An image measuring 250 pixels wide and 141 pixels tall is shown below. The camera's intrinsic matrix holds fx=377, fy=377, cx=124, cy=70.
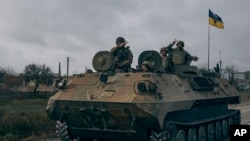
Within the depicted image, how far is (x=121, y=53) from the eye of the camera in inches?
483

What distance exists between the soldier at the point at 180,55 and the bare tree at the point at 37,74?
3323 centimetres

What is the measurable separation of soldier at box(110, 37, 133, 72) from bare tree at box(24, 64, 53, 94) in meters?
34.5

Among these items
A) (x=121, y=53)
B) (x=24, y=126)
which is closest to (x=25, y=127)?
(x=24, y=126)

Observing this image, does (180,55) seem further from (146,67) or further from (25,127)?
(25,127)

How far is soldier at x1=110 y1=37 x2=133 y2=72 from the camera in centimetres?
1205

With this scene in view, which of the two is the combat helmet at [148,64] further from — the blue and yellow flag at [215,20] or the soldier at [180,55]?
the blue and yellow flag at [215,20]

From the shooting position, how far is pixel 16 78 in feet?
166

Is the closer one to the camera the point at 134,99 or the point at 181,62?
the point at 134,99

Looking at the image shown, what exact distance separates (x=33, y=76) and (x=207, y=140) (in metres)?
40.3

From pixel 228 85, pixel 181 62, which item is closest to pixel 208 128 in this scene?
pixel 181 62

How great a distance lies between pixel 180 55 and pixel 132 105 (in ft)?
17.8

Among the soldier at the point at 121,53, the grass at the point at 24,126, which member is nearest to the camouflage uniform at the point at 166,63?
the soldier at the point at 121,53

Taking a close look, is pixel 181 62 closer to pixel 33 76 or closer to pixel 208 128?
pixel 208 128

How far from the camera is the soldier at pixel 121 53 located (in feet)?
39.5
